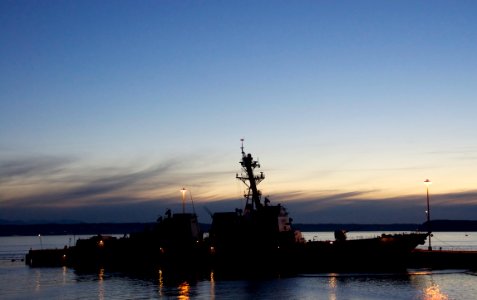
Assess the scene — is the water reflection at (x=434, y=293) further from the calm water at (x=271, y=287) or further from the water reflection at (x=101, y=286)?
the water reflection at (x=101, y=286)

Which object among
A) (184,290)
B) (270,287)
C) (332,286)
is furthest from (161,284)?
(332,286)

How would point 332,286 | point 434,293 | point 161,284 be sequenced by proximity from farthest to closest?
point 161,284 → point 332,286 → point 434,293

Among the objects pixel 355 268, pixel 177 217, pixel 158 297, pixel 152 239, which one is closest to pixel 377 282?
pixel 355 268

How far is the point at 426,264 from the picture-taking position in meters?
77.6

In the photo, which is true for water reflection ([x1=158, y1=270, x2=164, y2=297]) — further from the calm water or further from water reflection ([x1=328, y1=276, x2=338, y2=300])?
water reflection ([x1=328, y1=276, x2=338, y2=300])

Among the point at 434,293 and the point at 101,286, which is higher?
the point at 434,293

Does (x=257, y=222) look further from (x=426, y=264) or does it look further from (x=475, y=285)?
(x=475, y=285)

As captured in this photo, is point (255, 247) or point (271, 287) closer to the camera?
point (271, 287)

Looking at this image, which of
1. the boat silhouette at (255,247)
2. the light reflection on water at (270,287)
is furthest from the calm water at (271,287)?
the boat silhouette at (255,247)

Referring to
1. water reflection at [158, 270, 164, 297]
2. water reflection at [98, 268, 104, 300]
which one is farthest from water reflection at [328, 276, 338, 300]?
water reflection at [98, 268, 104, 300]

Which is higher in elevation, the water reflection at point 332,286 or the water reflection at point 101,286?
the water reflection at point 332,286

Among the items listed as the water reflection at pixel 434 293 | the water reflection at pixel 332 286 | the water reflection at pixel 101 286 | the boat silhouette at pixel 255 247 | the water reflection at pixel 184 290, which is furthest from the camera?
the boat silhouette at pixel 255 247

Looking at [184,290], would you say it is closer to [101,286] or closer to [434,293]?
[101,286]

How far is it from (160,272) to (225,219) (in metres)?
12.5
